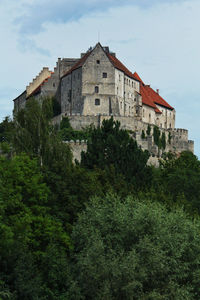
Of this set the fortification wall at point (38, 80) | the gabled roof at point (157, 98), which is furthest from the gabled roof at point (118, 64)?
the fortification wall at point (38, 80)

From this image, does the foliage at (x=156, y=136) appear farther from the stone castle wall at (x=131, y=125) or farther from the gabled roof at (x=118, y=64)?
the gabled roof at (x=118, y=64)

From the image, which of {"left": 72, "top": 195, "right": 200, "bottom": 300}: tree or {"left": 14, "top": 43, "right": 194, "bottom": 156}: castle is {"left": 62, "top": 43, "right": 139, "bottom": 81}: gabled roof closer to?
{"left": 14, "top": 43, "right": 194, "bottom": 156}: castle

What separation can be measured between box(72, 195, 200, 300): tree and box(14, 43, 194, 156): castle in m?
50.6

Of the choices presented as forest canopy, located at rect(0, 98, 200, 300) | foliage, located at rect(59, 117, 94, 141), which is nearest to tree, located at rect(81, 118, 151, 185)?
forest canopy, located at rect(0, 98, 200, 300)

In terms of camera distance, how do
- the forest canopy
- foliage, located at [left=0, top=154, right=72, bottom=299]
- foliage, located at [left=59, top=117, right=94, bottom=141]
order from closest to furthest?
foliage, located at [left=0, top=154, right=72, bottom=299] < the forest canopy < foliage, located at [left=59, top=117, right=94, bottom=141]

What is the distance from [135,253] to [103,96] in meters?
62.1

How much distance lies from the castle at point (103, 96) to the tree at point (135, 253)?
1993 inches

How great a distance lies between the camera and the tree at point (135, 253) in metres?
35.2

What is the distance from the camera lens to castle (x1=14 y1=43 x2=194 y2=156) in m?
91.9

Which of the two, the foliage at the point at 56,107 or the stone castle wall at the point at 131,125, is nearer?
the stone castle wall at the point at 131,125

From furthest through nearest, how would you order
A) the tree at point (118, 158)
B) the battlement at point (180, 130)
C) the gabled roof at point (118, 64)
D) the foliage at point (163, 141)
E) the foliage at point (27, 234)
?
the battlement at point (180, 130) → the gabled roof at point (118, 64) → the foliage at point (163, 141) → the tree at point (118, 158) → the foliage at point (27, 234)

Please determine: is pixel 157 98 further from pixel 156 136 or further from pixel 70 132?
pixel 70 132

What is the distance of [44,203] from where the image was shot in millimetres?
41062

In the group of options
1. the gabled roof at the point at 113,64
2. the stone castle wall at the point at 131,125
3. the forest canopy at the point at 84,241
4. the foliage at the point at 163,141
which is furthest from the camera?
the gabled roof at the point at 113,64
